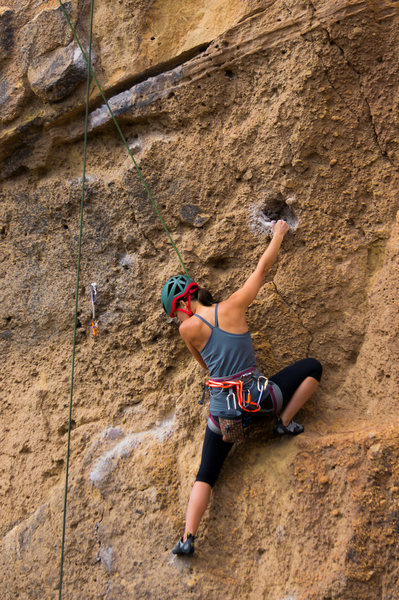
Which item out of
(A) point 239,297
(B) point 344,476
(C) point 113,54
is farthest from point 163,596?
(C) point 113,54

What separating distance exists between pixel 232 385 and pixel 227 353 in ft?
0.56

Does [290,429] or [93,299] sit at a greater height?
[93,299]

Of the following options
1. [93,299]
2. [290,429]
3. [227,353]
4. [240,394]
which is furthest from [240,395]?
[93,299]

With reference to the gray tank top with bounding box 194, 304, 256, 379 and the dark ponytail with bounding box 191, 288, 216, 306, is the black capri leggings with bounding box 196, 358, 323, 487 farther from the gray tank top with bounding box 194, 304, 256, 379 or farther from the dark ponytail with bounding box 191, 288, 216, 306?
the dark ponytail with bounding box 191, 288, 216, 306

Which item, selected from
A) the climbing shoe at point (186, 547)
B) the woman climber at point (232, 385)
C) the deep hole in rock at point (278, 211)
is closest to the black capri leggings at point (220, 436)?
the woman climber at point (232, 385)

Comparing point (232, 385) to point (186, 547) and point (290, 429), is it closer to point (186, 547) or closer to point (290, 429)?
point (290, 429)

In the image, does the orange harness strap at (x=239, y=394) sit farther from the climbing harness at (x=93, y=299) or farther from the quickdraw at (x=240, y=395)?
the climbing harness at (x=93, y=299)

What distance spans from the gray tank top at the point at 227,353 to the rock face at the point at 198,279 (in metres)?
0.34

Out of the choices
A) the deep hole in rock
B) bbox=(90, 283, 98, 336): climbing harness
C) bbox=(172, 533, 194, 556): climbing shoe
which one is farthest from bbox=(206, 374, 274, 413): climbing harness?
bbox=(90, 283, 98, 336): climbing harness

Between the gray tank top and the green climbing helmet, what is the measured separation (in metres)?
0.24

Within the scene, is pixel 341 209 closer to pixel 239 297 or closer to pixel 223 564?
pixel 239 297

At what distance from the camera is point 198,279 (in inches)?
141

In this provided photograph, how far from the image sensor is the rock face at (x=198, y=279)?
2932mm

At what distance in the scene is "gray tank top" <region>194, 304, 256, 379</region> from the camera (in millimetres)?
2990
